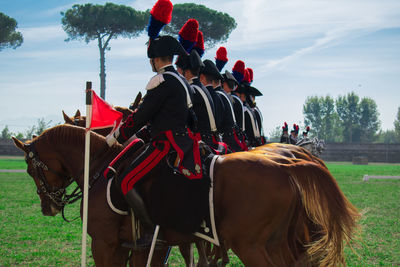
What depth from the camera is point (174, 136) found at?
189 inches

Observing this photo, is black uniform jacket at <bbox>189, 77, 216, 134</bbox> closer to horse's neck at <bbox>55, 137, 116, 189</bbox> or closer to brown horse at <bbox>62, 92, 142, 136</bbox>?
brown horse at <bbox>62, 92, 142, 136</bbox>

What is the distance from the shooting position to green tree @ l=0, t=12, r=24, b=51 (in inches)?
2292

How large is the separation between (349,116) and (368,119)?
424 cm

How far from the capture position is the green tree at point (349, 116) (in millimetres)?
104812

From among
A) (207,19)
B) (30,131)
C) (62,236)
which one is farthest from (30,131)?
(62,236)

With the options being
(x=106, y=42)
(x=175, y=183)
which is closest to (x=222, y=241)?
(x=175, y=183)

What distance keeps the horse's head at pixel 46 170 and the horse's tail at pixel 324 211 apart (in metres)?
2.99

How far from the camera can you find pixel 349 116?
345ft

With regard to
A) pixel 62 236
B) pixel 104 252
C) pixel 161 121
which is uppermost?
pixel 161 121

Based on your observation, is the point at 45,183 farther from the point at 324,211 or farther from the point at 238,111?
the point at 238,111

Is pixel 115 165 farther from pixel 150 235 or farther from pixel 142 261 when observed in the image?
pixel 142 261

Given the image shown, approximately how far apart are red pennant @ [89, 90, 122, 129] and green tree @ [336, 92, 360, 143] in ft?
344

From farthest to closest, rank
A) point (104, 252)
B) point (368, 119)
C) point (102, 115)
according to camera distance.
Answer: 1. point (368, 119)
2. point (102, 115)
3. point (104, 252)

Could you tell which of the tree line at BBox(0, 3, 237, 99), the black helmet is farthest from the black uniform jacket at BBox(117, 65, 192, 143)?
the tree line at BBox(0, 3, 237, 99)
